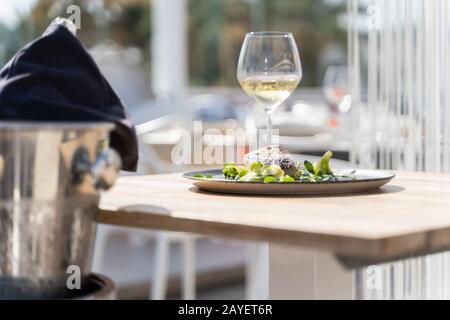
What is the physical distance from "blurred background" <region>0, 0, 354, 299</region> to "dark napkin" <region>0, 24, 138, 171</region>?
1.60 metres

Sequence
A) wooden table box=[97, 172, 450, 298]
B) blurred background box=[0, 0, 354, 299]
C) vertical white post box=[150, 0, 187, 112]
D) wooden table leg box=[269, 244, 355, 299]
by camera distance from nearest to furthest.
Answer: wooden table box=[97, 172, 450, 298] < wooden table leg box=[269, 244, 355, 299] < blurred background box=[0, 0, 354, 299] < vertical white post box=[150, 0, 187, 112]

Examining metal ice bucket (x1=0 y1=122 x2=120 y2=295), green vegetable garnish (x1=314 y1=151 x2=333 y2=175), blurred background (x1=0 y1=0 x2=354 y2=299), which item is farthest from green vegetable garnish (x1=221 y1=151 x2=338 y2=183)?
blurred background (x1=0 y1=0 x2=354 y2=299)

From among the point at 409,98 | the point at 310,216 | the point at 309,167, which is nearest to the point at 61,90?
the point at 310,216

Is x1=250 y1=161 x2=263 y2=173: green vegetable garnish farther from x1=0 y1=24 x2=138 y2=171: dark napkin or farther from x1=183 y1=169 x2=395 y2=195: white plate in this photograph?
x1=0 y1=24 x2=138 y2=171: dark napkin

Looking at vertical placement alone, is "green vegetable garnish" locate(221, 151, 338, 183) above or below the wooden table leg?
above

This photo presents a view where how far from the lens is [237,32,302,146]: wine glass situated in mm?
1303

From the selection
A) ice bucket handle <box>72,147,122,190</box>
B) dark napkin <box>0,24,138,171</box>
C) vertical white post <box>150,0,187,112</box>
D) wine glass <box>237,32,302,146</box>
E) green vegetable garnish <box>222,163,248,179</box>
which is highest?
vertical white post <box>150,0,187,112</box>

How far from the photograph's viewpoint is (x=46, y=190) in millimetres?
857

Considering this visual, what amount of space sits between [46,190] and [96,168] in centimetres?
6

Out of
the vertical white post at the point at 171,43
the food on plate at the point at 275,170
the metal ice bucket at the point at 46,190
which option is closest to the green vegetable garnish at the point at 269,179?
the food on plate at the point at 275,170

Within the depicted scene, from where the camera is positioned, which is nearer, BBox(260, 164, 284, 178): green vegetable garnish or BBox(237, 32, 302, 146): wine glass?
BBox(260, 164, 284, 178): green vegetable garnish

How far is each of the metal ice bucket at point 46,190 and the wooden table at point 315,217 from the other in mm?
104

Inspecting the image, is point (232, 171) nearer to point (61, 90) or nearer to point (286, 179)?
point (286, 179)
